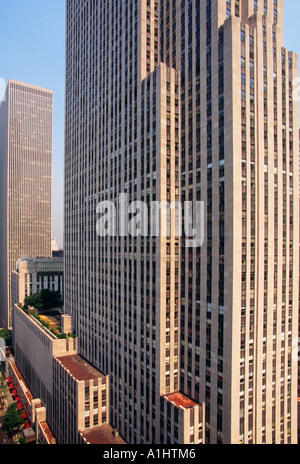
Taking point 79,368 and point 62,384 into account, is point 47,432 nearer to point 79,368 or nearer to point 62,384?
point 62,384

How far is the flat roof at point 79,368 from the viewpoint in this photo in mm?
65938

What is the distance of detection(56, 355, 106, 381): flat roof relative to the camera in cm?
6594

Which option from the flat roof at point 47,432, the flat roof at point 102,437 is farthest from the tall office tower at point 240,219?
the flat roof at point 47,432

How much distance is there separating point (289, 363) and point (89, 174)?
59.4m

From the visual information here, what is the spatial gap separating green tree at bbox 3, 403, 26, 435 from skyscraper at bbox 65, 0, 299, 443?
3768cm

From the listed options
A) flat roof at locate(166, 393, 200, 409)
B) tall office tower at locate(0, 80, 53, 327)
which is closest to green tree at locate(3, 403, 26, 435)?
flat roof at locate(166, 393, 200, 409)

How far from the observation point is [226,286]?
139 ft

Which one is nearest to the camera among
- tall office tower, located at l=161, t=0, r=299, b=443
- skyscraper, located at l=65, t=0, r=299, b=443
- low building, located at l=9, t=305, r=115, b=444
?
tall office tower, located at l=161, t=0, r=299, b=443

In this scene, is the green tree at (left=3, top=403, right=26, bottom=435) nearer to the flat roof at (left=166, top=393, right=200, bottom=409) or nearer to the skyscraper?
the skyscraper

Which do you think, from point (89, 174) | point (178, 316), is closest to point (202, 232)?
point (178, 316)
